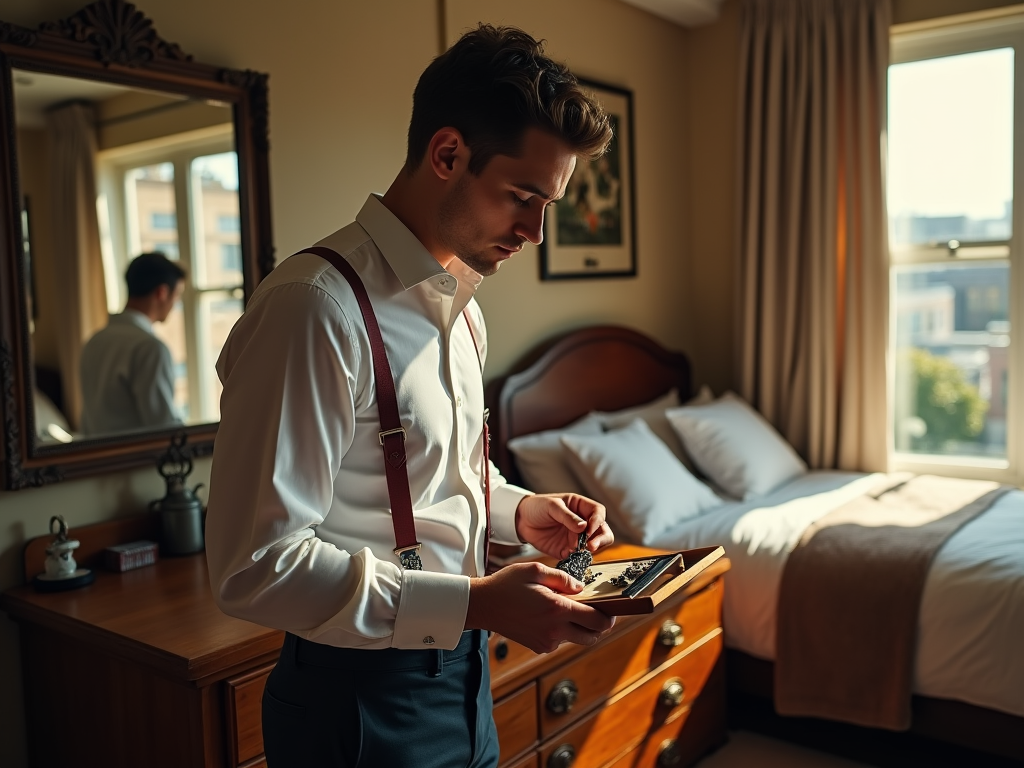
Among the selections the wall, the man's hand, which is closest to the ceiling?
the wall

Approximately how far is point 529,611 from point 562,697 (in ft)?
3.90

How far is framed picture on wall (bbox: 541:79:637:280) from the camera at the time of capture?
141 inches

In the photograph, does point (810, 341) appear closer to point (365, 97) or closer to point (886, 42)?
point (886, 42)

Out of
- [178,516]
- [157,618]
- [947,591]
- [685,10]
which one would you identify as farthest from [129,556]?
[685,10]

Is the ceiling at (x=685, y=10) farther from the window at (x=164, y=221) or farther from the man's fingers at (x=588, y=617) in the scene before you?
the man's fingers at (x=588, y=617)

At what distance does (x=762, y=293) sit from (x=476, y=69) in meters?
3.05

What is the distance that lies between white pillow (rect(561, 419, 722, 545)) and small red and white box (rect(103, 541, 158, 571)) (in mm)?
1333

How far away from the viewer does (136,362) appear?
222cm

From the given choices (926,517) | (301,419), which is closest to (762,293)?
(926,517)

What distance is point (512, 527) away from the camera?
1.60 meters

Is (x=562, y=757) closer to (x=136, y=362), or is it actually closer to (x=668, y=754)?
(x=668, y=754)

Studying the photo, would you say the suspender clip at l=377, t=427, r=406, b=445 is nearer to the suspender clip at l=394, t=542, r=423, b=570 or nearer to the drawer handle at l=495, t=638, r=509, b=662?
the suspender clip at l=394, t=542, r=423, b=570

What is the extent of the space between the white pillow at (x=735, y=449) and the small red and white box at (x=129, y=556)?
202 centimetres

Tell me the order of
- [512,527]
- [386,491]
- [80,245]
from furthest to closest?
[80,245] < [512,527] < [386,491]
